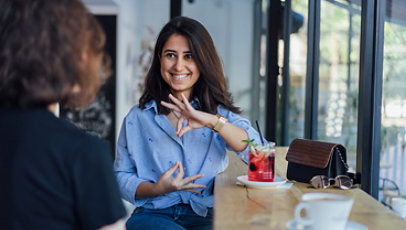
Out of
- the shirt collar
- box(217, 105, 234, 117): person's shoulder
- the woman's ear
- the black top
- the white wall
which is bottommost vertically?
the black top

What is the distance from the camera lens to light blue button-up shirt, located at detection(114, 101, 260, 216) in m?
1.80

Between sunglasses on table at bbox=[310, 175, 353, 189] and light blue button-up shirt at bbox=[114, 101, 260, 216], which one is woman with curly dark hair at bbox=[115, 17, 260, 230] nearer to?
light blue button-up shirt at bbox=[114, 101, 260, 216]

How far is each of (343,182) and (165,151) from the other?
70 centimetres

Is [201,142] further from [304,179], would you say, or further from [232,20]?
[232,20]

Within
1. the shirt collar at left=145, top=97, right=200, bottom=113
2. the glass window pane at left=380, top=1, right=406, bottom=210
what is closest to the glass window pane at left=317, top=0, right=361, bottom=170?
the glass window pane at left=380, top=1, right=406, bottom=210

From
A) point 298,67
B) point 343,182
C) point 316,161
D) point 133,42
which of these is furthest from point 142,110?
point 133,42

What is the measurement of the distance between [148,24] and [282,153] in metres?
5.20

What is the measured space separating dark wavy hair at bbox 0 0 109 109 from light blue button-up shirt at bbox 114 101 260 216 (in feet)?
3.10

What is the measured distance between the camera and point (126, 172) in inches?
71.4

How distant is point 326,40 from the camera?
9.02 ft

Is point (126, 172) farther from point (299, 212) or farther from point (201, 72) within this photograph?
point (299, 212)

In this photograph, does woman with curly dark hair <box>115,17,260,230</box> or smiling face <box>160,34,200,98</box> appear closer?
woman with curly dark hair <box>115,17,260,230</box>

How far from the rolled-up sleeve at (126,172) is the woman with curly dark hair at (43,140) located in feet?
2.76

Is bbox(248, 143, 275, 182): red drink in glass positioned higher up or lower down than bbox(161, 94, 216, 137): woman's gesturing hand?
lower down
